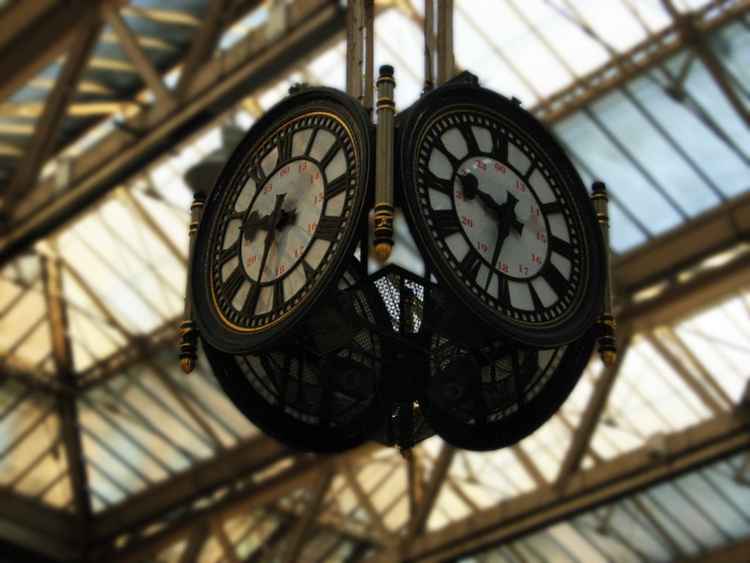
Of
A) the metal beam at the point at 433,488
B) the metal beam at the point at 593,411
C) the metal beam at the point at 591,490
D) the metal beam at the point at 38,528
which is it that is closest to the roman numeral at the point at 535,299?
the metal beam at the point at 593,411

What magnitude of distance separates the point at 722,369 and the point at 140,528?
9993mm

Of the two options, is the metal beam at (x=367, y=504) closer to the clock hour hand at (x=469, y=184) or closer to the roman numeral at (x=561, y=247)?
the roman numeral at (x=561, y=247)

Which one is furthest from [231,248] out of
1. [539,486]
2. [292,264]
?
[539,486]

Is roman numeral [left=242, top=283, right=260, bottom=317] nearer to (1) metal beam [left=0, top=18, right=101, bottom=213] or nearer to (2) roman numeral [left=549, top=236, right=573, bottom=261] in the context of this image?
(2) roman numeral [left=549, top=236, right=573, bottom=261]

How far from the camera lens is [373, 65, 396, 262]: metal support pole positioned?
7.53 m

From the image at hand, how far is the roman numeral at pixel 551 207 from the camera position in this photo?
8445mm

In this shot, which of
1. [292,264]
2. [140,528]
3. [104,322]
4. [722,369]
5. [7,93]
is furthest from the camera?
[140,528]

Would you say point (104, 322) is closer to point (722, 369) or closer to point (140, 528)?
point (140, 528)

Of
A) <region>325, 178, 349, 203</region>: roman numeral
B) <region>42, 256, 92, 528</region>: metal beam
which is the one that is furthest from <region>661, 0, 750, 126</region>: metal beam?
<region>325, 178, 349, 203</region>: roman numeral

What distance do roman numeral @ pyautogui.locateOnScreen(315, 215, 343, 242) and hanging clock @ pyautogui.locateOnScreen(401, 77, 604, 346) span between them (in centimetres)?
36

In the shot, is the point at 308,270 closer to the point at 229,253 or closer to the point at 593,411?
the point at 229,253

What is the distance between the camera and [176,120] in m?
17.9

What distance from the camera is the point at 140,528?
91.5ft

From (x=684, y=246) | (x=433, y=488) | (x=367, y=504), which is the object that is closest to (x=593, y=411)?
(x=684, y=246)
